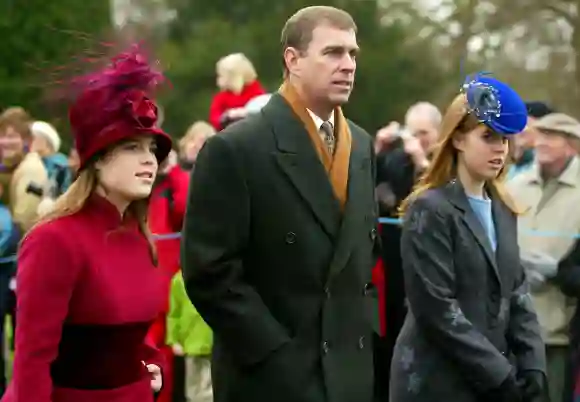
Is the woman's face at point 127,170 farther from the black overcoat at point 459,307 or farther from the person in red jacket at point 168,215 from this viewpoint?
the person in red jacket at point 168,215

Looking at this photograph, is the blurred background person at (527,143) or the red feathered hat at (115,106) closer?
the red feathered hat at (115,106)

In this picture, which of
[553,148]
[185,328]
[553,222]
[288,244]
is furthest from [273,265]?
[185,328]

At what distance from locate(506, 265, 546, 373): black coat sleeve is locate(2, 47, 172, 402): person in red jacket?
159cm

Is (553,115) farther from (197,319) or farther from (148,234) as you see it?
(148,234)

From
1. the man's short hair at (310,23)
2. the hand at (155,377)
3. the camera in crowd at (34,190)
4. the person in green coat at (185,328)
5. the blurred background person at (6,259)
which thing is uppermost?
the man's short hair at (310,23)

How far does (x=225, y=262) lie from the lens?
155 inches

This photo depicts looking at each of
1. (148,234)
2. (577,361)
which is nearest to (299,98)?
(148,234)

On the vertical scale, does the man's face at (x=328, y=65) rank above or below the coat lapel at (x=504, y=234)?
above

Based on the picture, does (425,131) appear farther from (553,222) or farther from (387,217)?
(553,222)

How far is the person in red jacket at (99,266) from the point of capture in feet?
11.6

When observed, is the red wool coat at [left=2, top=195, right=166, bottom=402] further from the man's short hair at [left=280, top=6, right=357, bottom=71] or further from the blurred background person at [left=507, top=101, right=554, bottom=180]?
the blurred background person at [left=507, top=101, right=554, bottom=180]

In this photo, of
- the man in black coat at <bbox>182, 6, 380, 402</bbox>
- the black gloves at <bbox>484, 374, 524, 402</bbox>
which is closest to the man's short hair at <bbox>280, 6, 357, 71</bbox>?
the man in black coat at <bbox>182, 6, 380, 402</bbox>

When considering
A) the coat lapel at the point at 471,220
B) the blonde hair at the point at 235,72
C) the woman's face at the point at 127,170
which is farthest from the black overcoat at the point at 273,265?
the blonde hair at the point at 235,72

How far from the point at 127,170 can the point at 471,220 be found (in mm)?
1590
